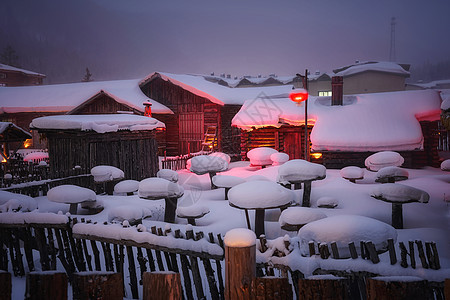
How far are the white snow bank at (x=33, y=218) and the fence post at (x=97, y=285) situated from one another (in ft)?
11.9

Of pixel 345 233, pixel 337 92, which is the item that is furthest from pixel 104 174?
pixel 337 92

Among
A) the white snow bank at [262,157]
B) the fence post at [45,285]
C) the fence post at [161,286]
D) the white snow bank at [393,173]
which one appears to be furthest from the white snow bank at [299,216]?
the white snow bank at [262,157]

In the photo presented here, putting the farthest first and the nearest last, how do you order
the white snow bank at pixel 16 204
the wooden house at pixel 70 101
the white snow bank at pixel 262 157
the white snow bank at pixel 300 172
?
1. the wooden house at pixel 70 101
2. the white snow bank at pixel 262 157
3. the white snow bank at pixel 300 172
4. the white snow bank at pixel 16 204

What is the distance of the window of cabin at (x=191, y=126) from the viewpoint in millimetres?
24844

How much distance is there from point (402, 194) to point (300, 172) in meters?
2.69

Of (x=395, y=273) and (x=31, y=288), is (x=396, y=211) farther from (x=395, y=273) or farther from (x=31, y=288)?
(x=31, y=288)

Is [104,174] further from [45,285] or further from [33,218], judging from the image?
[45,285]

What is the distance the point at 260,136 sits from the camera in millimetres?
20312

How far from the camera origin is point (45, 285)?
5.40ft

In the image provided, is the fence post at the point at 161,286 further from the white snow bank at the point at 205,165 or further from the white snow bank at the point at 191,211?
the white snow bank at the point at 205,165

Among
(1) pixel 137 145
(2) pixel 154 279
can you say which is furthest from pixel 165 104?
(2) pixel 154 279

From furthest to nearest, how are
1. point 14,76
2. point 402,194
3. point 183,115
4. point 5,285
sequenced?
point 14,76, point 183,115, point 402,194, point 5,285

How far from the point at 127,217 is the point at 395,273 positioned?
5.41m

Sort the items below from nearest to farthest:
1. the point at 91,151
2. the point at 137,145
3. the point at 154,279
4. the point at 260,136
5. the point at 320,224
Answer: the point at 154,279, the point at 320,224, the point at 91,151, the point at 137,145, the point at 260,136
